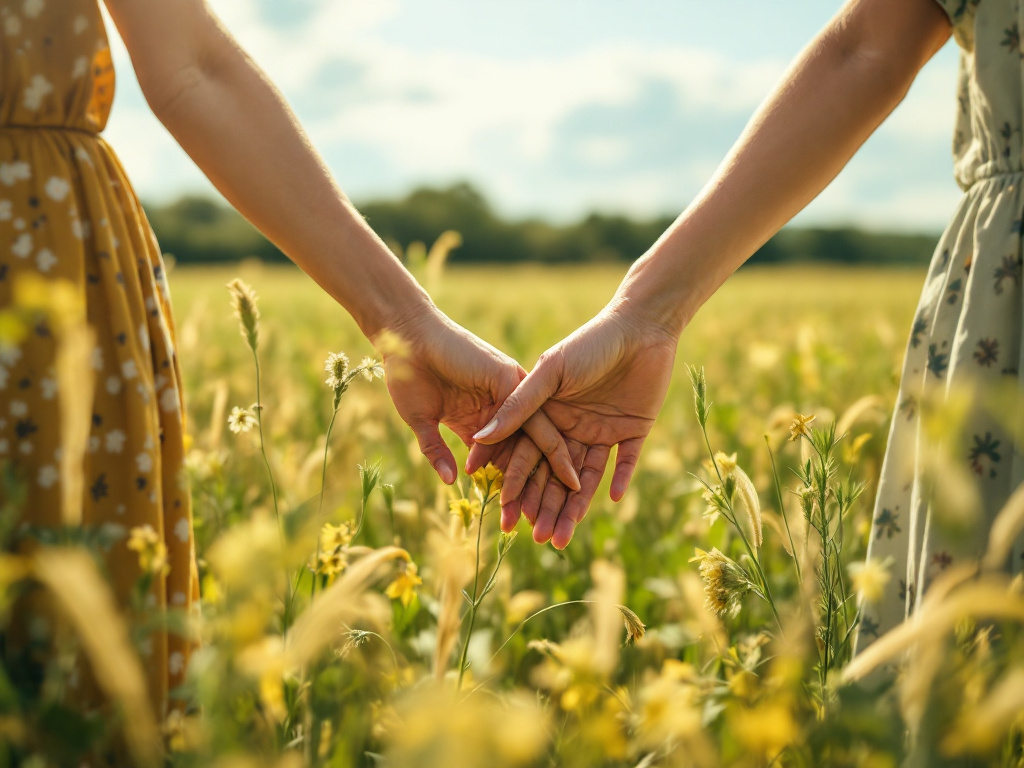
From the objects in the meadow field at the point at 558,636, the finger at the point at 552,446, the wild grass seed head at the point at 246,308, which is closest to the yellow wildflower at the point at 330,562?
the meadow field at the point at 558,636

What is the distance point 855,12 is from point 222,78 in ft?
3.37

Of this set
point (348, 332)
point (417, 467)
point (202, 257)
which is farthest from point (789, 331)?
point (202, 257)

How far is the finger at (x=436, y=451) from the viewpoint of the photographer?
153cm

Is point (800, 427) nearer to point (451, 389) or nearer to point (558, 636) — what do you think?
point (451, 389)

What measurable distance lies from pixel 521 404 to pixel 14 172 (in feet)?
2.95

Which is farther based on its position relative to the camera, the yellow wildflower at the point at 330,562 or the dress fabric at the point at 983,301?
the dress fabric at the point at 983,301

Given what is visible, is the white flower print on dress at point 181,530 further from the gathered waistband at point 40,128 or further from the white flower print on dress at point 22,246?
the gathered waistband at point 40,128

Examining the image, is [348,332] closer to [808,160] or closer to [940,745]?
[808,160]

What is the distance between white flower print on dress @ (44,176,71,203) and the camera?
1.06 metres

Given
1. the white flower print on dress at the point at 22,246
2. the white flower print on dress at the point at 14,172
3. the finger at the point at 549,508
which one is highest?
the white flower print on dress at the point at 14,172

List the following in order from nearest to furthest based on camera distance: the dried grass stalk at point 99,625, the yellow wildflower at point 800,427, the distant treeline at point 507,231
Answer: the dried grass stalk at point 99,625
the yellow wildflower at point 800,427
the distant treeline at point 507,231

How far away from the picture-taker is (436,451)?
63.5 inches

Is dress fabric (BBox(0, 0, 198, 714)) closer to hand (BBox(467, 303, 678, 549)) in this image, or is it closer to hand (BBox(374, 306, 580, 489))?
hand (BBox(374, 306, 580, 489))

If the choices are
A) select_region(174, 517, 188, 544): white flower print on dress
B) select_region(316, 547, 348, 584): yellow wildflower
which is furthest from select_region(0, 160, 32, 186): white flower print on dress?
select_region(316, 547, 348, 584): yellow wildflower
